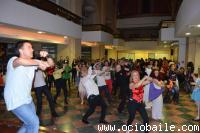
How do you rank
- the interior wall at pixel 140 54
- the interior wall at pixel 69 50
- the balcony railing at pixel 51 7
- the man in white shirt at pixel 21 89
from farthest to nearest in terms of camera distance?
the interior wall at pixel 140 54
the interior wall at pixel 69 50
the balcony railing at pixel 51 7
the man in white shirt at pixel 21 89

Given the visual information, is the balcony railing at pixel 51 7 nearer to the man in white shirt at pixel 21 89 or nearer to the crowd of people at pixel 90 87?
the crowd of people at pixel 90 87

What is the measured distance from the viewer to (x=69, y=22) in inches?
491

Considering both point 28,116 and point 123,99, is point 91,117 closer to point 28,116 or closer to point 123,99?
point 123,99

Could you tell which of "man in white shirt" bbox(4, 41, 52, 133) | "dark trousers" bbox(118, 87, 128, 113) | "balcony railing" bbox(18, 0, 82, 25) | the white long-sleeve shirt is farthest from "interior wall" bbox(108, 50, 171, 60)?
"man in white shirt" bbox(4, 41, 52, 133)

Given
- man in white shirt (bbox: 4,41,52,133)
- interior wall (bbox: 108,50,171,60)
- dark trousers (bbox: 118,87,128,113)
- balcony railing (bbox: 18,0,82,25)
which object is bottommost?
dark trousers (bbox: 118,87,128,113)

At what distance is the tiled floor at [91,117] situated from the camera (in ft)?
17.0

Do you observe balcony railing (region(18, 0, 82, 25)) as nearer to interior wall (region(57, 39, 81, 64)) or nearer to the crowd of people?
interior wall (region(57, 39, 81, 64))

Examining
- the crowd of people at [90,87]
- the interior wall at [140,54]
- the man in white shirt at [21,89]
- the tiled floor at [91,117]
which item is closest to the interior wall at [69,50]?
the crowd of people at [90,87]

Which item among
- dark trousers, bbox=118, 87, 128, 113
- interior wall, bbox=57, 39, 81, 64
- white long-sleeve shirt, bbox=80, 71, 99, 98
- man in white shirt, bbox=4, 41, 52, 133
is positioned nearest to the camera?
man in white shirt, bbox=4, 41, 52, 133

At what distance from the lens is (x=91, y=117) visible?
5.95 m

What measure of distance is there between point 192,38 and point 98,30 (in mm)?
6215

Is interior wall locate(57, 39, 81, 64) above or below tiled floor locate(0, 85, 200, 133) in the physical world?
above

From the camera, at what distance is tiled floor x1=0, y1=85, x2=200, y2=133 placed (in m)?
5.18

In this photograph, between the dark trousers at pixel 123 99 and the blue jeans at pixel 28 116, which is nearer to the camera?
the blue jeans at pixel 28 116
